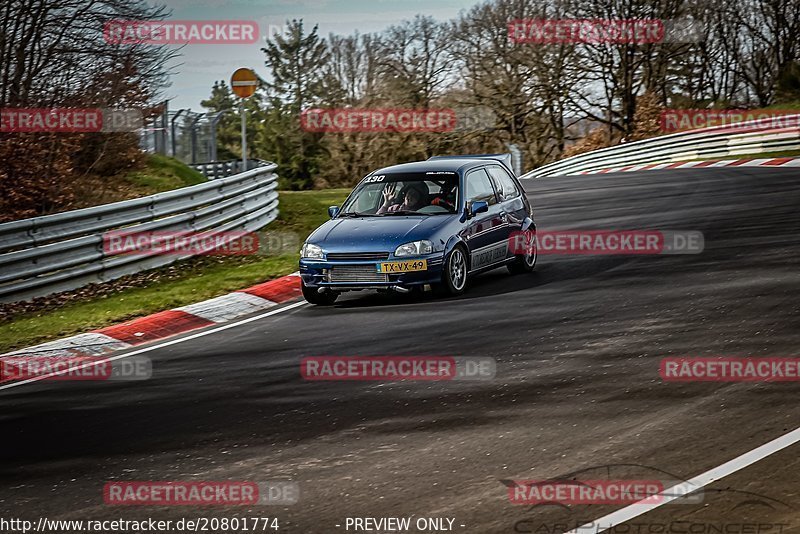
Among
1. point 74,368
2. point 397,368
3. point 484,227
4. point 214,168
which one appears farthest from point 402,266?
point 214,168

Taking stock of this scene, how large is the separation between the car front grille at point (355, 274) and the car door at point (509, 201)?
2.22 metres

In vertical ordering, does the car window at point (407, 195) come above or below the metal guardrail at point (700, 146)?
below

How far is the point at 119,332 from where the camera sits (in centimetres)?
1214

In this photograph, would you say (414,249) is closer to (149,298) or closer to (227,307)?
(227,307)

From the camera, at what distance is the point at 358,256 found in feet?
41.0

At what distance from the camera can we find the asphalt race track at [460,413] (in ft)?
19.6

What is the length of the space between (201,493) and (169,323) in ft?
21.1

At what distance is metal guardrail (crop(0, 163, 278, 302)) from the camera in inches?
556

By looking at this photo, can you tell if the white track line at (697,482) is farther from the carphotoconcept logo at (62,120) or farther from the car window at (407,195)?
the carphotoconcept logo at (62,120)

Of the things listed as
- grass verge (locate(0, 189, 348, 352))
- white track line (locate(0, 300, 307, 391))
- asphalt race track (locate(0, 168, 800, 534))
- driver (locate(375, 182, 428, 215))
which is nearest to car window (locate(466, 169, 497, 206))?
driver (locate(375, 182, 428, 215))

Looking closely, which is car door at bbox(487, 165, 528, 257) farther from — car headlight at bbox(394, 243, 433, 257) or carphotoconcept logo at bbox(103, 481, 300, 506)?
carphotoconcept logo at bbox(103, 481, 300, 506)

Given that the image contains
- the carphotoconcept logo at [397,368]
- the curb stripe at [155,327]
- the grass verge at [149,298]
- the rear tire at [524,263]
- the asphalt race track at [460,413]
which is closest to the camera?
the asphalt race track at [460,413]

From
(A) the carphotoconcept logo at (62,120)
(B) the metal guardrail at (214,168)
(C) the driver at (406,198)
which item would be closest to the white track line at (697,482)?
(C) the driver at (406,198)

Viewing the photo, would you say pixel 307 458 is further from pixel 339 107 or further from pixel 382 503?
pixel 339 107
